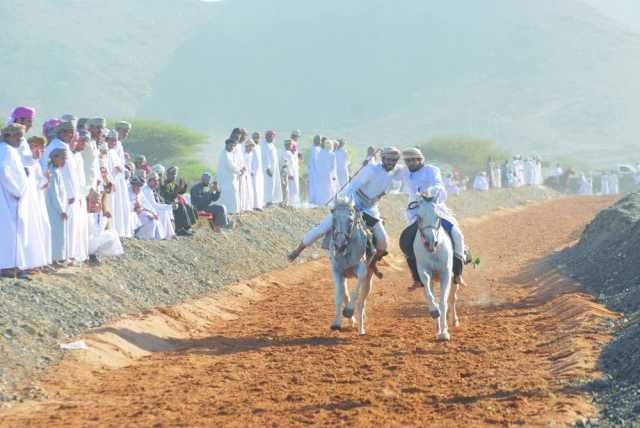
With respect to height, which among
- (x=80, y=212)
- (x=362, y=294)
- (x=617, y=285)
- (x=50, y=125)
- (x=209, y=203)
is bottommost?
(x=617, y=285)

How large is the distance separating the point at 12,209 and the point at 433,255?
5.25 meters

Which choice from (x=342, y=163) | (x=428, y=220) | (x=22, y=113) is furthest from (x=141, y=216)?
(x=342, y=163)

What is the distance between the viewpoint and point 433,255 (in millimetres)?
14172

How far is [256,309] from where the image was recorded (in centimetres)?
1812

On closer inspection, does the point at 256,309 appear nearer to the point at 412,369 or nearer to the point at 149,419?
the point at 412,369

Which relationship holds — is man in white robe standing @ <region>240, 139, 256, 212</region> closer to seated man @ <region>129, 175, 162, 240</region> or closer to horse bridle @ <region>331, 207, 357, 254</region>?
seated man @ <region>129, 175, 162, 240</region>

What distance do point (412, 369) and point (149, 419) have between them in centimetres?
331

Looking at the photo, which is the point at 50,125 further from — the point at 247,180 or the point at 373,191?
the point at 247,180

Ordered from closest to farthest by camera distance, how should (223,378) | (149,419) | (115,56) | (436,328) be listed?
(149,419) < (223,378) < (436,328) < (115,56)

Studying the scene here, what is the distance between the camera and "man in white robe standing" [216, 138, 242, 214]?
2578 centimetres

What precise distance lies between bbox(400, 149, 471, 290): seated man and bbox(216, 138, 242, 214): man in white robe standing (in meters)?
10.9

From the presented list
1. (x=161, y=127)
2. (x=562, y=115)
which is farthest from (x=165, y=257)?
(x=562, y=115)

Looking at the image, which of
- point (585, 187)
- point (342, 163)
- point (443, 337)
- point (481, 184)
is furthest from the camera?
point (585, 187)

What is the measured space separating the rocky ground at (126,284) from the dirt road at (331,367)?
1.39 ft
